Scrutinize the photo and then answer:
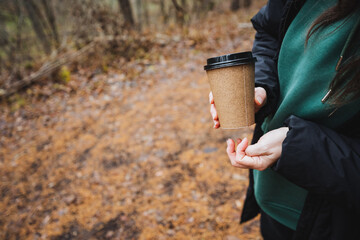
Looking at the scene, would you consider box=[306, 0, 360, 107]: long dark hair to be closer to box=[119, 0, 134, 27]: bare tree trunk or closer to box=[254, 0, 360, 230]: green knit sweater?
box=[254, 0, 360, 230]: green knit sweater

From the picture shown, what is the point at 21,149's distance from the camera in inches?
171

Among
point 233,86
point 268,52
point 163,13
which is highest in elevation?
point 163,13

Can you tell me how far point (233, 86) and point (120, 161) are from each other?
3073mm

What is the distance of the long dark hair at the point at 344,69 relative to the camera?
737 mm

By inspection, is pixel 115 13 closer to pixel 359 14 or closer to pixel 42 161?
pixel 42 161

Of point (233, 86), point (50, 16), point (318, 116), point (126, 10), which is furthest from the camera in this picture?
point (50, 16)

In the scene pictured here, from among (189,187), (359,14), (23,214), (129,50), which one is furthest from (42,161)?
(359,14)

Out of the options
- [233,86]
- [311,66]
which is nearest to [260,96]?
[233,86]

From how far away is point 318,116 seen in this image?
91 cm

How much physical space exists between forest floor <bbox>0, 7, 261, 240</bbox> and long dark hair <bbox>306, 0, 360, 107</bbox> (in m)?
2.16

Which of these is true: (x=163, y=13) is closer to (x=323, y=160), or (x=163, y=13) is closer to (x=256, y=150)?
(x=256, y=150)

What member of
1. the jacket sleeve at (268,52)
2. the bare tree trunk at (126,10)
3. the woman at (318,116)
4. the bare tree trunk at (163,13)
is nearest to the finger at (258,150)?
the woman at (318,116)

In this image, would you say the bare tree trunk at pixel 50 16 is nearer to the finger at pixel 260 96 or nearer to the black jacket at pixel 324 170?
the finger at pixel 260 96

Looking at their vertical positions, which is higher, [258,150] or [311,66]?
[311,66]
